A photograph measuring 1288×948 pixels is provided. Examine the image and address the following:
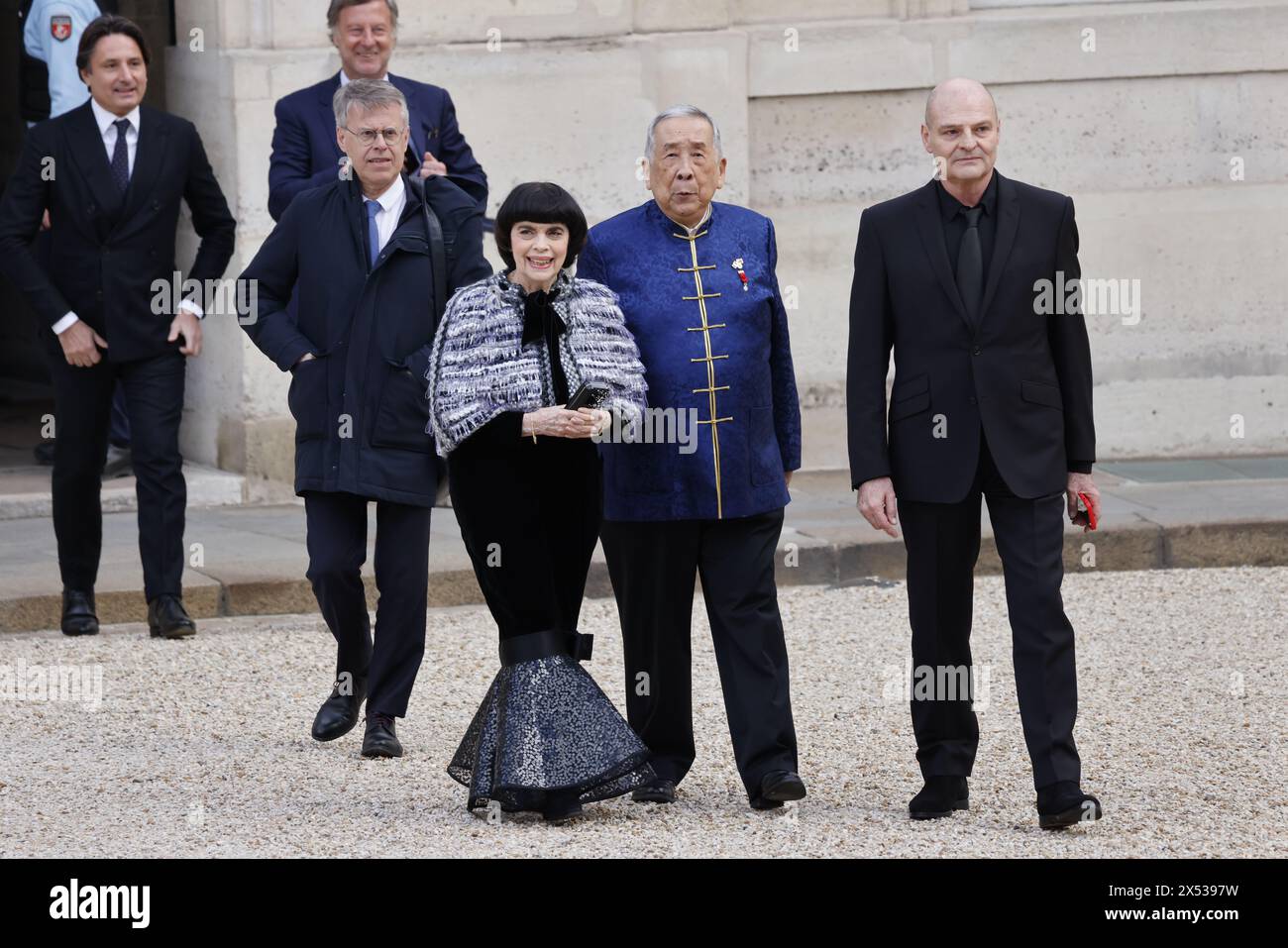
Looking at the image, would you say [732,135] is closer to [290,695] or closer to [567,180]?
[567,180]

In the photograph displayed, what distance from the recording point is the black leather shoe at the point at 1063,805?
208 inches

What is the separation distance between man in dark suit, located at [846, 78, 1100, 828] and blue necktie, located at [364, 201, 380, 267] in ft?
4.59

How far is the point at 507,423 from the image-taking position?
5340 mm

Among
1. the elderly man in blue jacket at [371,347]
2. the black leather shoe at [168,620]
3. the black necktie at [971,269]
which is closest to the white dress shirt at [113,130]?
the black leather shoe at [168,620]

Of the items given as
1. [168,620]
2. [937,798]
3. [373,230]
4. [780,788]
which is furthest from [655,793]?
[168,620]

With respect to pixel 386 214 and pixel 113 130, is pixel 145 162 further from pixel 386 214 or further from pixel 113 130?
pixel 386 214

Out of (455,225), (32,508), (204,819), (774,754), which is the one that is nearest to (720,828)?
(774,754)

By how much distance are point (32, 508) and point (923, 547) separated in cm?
533

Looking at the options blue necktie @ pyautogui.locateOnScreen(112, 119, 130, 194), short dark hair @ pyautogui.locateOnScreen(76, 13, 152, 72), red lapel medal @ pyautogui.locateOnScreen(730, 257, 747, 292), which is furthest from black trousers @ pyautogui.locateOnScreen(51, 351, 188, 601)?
Answer: red lapel medal @ pyautogui.locateOnScreen(730, 257, 747, 292)

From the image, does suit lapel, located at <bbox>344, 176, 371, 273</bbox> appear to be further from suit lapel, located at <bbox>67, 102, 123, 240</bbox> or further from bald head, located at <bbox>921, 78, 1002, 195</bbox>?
suit lapel, located at <bbox>67, 102, 123, 240</bbox>

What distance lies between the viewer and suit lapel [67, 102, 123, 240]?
25.4 ft

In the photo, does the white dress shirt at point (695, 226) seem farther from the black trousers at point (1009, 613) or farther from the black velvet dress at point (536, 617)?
the black trousers at point (1009, 613)

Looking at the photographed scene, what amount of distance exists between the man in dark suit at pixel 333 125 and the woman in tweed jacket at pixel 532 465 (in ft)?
6.16

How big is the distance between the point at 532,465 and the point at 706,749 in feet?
3.96
